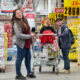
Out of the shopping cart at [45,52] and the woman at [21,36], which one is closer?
the woman at [21,36]

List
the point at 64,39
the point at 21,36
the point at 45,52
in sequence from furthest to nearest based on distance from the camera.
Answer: the point at 64,39
the point at 45,52
the point at 21,36

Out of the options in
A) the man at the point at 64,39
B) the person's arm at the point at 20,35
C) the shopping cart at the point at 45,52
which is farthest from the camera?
the man at the point at 64,39

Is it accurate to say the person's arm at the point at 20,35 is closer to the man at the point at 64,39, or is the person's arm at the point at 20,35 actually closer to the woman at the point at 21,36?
the woman at the point at 21,36

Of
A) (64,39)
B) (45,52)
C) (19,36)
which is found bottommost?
(45,52)

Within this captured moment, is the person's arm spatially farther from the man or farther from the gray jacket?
the man

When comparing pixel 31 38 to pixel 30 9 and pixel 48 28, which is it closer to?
pixel 48 28

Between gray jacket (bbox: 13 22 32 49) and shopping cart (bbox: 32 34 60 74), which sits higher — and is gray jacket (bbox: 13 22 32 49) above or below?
above

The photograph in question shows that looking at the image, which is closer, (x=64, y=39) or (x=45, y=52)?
(x=45, y=52)

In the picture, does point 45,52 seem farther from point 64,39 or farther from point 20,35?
point 20,35

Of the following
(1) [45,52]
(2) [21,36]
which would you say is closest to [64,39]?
(1) [45,52]

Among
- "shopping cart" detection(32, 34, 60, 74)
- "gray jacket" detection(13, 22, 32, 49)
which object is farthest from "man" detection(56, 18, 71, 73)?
"gray jacket" detection(13, 22, 32, 49)

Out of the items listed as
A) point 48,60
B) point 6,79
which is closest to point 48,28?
point 48,60

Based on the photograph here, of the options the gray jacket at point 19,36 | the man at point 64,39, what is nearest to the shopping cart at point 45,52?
the man at point 64,39

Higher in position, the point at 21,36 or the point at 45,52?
the point at 21,36
